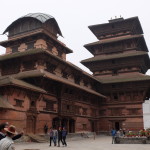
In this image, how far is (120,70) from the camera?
123ft

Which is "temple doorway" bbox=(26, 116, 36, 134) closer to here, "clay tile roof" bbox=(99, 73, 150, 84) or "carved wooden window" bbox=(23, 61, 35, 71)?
"carved wooden window" bbox=(23, 61, 35, 71)

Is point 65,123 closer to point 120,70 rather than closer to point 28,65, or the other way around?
point 28,65

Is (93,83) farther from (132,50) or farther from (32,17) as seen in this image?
(32,17)

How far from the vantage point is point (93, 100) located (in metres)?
34.4

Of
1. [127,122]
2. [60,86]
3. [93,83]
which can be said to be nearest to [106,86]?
[93,83]

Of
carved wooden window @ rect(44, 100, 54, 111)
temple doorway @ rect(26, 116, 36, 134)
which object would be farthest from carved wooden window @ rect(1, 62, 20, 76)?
temple doorway @ rect(26, 116, 36, 134)

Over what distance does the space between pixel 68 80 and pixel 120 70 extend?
12.9 m

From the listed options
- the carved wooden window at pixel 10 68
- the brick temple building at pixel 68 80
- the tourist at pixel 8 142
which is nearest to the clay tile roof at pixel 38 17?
the brick temple building at pixel 68 80

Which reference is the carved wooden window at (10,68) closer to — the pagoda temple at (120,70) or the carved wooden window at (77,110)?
the carved wooden window at (77,110)

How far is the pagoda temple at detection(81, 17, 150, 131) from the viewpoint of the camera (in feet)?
111

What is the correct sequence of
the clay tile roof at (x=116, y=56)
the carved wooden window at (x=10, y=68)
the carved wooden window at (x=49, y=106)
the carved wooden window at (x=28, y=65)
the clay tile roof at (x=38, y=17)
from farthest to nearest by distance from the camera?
the clay tile roof at (x=116, y=56)
the clay tile roof at (x=38, y=17)
the carved wooden window at (x=10, y=68)
the carved wooden window at (x=28, y=65)
the carved wooden window at (x=49, y=106)

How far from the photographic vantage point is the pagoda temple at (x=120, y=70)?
111ft

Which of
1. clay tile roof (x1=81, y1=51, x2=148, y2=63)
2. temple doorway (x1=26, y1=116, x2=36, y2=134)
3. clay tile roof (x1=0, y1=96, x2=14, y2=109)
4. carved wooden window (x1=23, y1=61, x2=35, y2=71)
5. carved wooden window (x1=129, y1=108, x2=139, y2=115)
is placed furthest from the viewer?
clay tile roof (x1=81, y1=51, x2=148, y2=63)

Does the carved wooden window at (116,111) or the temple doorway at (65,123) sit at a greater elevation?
the carved wooden window at (116,111)
